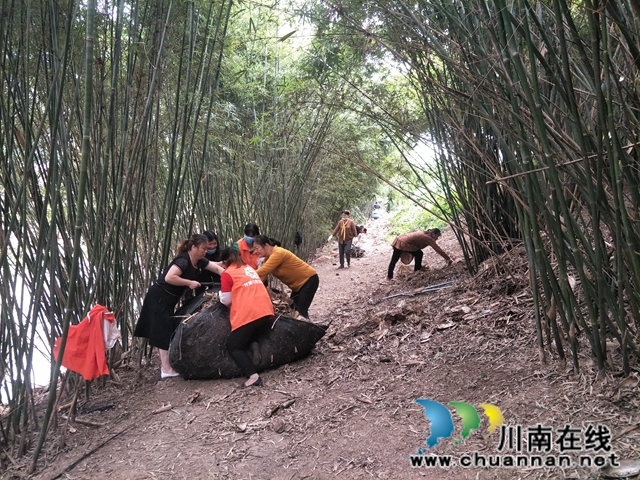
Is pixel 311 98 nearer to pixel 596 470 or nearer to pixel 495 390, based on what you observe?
pixel 495 390

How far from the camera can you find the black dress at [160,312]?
9.42ft

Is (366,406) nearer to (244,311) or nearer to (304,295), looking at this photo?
(244,311)

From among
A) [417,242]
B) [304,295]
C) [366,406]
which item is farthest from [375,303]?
[366,406]

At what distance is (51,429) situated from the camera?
2.43 meters

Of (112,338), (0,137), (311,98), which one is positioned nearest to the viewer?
(0,137)

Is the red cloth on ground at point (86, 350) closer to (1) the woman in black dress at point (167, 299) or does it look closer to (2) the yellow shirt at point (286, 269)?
(1) the woman in black dress at point (167, 299)

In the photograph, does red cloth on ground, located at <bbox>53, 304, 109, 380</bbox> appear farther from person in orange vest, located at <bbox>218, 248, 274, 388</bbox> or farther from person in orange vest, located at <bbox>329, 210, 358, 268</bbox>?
person in orange vest, located at <bbox>329, 210, 358, 268</bbox>

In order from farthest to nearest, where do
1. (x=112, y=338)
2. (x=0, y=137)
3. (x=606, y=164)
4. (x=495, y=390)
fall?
(x=112, y=338)
(x=0, y=137)
(x=495, y=390)
(x=606, y=164)

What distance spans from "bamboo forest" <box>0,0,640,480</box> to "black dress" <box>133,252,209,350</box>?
0.12m

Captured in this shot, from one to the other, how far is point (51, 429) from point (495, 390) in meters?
2.27

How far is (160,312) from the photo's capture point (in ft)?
9.45

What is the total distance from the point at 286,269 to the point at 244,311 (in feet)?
2.74

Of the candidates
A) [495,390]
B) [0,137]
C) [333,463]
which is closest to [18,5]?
[0,137]

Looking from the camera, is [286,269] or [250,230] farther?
[250,230]
